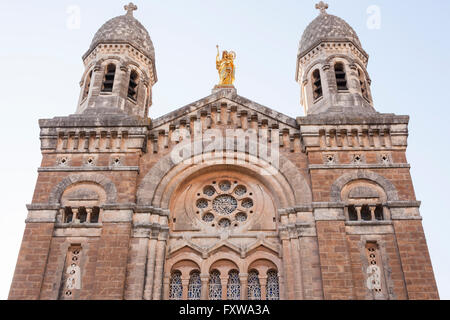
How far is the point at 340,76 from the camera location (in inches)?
925

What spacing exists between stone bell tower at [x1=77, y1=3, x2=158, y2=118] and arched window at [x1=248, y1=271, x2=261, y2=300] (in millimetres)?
9006

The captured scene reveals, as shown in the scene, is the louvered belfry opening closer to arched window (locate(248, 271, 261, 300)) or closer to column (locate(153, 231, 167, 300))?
column (locate(153, 231, 167, 300))

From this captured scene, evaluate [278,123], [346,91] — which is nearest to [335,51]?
[346,91]

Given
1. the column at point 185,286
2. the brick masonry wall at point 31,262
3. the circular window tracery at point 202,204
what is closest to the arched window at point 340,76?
the circular window tracery at point 202,204

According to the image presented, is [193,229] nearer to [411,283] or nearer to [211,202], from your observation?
[211,202]

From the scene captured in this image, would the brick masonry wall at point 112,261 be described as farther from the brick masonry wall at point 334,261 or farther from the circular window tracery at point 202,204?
the brick masonry wall at point 334,261

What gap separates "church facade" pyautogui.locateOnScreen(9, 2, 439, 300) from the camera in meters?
16.7

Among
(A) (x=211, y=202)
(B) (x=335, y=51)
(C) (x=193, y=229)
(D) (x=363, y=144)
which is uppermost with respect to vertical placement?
(B) (x=335, y=51)

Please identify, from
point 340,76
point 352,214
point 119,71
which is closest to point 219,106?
point 119,71

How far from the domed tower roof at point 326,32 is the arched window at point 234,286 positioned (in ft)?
39.4

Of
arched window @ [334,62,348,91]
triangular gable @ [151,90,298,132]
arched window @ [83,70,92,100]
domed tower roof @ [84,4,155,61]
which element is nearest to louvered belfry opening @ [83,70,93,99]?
arched window @ [83,70,92,100]

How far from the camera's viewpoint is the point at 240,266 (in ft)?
59.0
